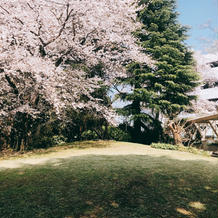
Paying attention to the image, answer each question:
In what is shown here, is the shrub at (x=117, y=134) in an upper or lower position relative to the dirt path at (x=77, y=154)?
upper

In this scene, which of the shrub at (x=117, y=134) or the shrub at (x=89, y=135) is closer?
the shrub at (x=89, y=135)

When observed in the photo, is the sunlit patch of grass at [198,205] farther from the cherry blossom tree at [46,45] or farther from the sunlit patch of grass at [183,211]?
the cherry blossom tree at [46,45]

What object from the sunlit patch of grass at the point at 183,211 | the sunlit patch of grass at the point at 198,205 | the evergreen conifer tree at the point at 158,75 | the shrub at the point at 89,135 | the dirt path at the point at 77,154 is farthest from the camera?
the evergreen conifer tree at the point at 158,75

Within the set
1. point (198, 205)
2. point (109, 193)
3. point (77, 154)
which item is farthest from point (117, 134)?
point (198, 205)

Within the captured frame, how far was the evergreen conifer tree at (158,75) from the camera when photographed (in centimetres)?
1759

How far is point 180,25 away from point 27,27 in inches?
564

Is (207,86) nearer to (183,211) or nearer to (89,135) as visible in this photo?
(89,135)

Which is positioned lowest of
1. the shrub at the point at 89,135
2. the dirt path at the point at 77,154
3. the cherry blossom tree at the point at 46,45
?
the dirt path at the point at 77,154

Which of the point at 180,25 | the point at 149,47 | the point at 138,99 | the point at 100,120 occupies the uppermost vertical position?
the point at 180,25

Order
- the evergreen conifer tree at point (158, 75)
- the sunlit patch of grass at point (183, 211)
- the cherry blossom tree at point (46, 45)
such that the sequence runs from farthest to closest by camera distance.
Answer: the evergreen conifer tree at point (158, 75)
the cherry blossom tree at point (46, 45)
the sunlit patch of grass at point (183, 211)

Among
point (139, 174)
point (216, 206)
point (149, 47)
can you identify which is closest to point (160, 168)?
point (139, 174)

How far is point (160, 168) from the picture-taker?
7.58m

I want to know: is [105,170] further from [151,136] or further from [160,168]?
[151,136]

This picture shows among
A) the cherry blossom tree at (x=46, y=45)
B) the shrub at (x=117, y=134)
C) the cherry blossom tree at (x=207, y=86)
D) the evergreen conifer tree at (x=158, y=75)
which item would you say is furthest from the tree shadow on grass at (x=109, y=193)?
the cherry blossom tree at (x=207, y=86)
